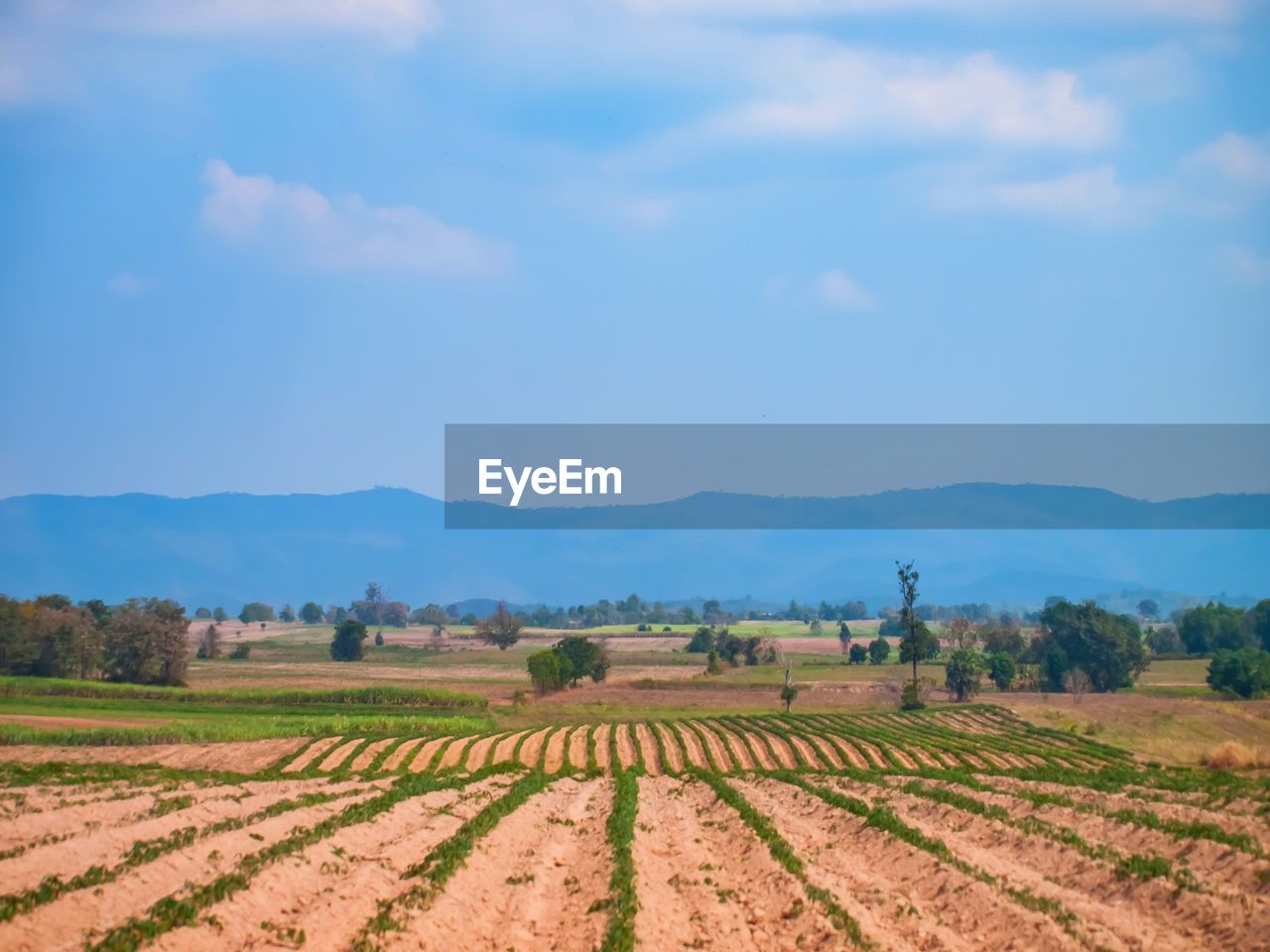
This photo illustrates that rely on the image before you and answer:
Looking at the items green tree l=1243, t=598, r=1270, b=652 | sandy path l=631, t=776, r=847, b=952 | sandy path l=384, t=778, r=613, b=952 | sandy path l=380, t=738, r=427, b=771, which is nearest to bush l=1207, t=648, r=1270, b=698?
green tree l=1243, t=598, r=1270, b=652

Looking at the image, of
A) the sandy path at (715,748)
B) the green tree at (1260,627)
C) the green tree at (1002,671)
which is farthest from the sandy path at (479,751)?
the green tree at (1260,627)

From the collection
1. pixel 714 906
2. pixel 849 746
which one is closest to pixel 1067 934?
pixel 714 906

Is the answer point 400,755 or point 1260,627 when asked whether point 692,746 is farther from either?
point 1260,627

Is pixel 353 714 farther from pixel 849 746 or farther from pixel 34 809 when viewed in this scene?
pixel 34 809

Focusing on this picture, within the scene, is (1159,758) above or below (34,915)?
below

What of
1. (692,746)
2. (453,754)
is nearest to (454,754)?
(453,754)

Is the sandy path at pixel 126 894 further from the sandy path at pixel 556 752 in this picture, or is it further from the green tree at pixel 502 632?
the green tree at pixel 502 632

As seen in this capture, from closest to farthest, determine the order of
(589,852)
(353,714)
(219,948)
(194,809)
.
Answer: (219,948) < (589,852) < (194,809) < (353,714)

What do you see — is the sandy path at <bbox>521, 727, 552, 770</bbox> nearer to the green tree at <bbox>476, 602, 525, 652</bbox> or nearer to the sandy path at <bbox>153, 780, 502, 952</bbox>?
the sandy path at <bbox>153, 780, 502, 952</bbox>
